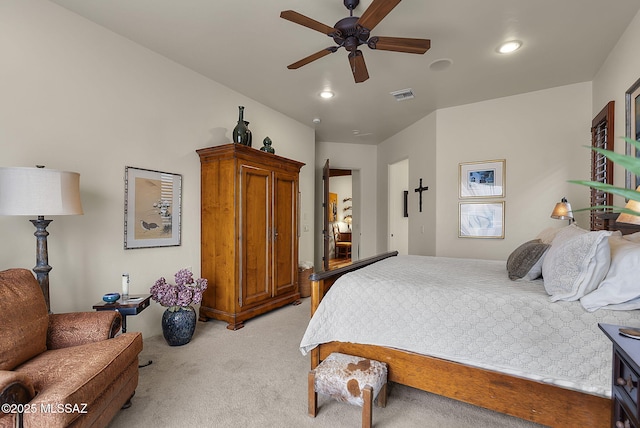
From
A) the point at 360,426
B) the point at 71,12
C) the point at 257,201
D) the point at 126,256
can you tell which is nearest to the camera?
the point at 360,426

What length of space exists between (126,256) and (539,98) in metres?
4.93

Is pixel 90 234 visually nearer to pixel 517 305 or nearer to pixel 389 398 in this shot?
pixel 389 398

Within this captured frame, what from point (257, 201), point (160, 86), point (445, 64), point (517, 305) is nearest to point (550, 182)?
point (445, 64)

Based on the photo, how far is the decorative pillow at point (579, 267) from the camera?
1490 millimetres

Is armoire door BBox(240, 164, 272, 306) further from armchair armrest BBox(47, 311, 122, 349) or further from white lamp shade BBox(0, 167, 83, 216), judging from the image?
white lamp shade BBox(0, 167, 83, 216)

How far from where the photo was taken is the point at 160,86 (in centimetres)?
300

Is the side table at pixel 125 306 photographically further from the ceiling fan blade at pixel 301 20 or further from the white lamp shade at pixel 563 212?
the white lamp shade at pixel 563 212

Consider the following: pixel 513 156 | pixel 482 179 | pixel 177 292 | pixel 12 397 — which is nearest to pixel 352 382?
pixel 12 397

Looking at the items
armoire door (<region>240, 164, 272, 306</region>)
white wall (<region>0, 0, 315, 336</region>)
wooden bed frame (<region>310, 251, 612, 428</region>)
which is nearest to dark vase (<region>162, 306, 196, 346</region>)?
white wall (<region>0, 0, 315, 336</region>)

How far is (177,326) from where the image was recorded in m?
2.71

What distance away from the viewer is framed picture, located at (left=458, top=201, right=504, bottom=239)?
3.88 meters

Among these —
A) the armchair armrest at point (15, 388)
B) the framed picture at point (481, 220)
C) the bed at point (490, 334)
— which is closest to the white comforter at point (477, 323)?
the bed at point (490, 334)

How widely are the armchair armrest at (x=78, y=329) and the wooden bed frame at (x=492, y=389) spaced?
1.30 m

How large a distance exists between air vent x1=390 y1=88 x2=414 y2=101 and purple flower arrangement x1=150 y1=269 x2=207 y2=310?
321cm
